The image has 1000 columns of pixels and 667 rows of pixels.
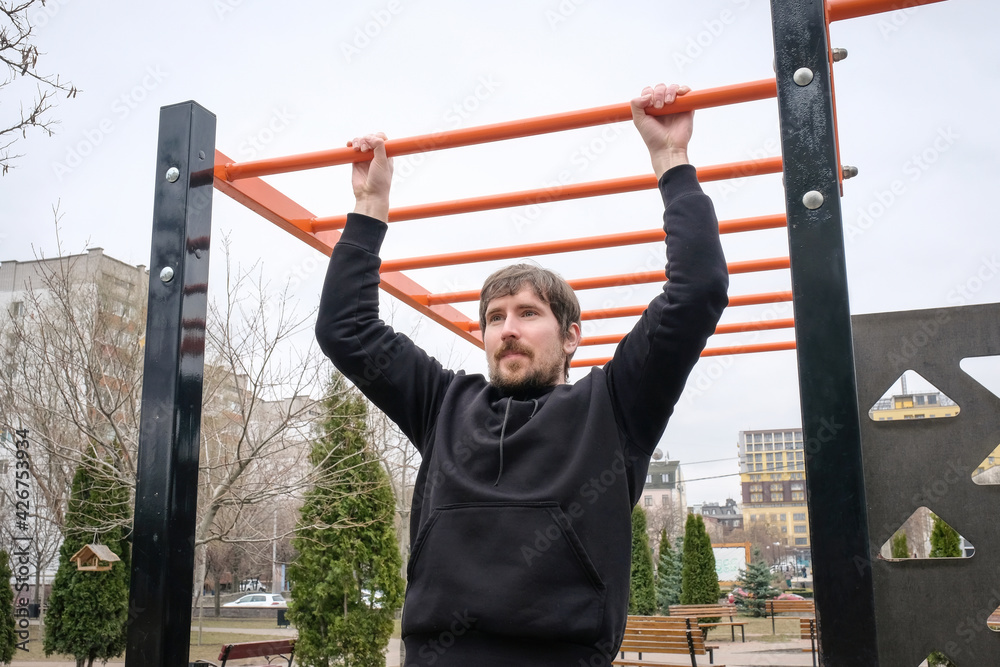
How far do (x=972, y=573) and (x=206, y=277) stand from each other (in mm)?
1833

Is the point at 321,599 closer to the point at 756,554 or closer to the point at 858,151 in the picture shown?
the point at 858,151

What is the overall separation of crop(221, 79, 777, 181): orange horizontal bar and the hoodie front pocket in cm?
85

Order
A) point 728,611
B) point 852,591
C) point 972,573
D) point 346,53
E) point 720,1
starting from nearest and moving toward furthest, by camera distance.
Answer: point 852,591 → point 972,573 → point 720,1 → point 346,53 → point 728,611

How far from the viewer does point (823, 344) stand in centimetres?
129

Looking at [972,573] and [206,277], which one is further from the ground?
[206,277]

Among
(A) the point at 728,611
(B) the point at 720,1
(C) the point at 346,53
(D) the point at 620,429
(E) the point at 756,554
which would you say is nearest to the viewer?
(D) the point at 620,429

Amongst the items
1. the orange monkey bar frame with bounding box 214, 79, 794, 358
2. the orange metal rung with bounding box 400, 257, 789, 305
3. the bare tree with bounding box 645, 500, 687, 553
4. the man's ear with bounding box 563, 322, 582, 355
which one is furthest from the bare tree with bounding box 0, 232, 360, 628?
the bare tree with bounding box 645, 500, 687, 553

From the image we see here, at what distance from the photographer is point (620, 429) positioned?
149 centimetres

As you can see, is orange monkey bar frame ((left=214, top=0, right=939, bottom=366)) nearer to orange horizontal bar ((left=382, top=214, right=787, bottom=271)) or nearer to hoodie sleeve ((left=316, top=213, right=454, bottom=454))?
orange horizontal bar ((left=382, top=214, right=787, bottom=271))

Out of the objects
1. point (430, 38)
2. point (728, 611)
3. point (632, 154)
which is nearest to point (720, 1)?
point (632, 154)

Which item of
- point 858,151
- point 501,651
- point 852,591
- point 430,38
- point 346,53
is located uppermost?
point 346,53

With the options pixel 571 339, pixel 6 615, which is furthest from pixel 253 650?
pixel 571 339

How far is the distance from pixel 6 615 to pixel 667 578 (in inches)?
496

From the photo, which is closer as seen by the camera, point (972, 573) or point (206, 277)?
point (972, 573)
